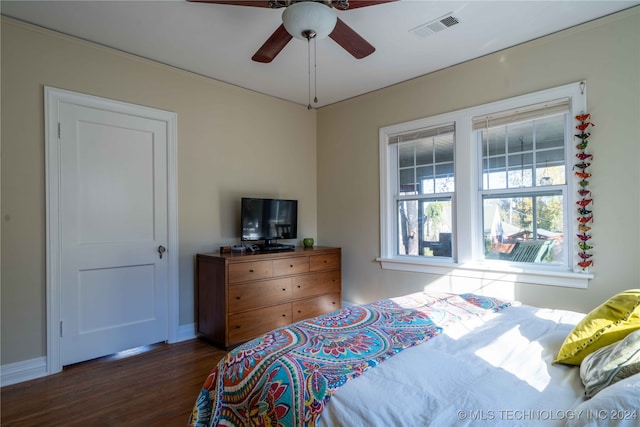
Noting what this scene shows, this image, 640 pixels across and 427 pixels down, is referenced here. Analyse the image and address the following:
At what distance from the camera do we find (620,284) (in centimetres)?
252

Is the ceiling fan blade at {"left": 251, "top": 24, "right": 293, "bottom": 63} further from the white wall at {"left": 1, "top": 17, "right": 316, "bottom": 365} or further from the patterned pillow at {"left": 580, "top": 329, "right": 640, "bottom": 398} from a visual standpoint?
the patterned pillow at {"left": 580, "top": 329, "right": 640, "bottom": 398}

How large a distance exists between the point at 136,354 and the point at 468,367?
9.41 ft

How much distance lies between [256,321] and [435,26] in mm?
2929

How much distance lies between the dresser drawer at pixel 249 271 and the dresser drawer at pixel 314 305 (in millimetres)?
499

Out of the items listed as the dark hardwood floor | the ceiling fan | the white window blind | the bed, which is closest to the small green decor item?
the white window blind

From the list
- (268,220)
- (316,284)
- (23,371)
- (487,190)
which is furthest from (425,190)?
(23,371)

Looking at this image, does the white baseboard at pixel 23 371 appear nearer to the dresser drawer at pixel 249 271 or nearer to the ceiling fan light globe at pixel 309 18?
the dresser drawer at pixel 249 271

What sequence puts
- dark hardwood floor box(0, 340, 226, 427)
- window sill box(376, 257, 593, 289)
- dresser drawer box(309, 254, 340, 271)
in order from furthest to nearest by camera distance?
dresser drawer box(309, 254, 340, 271)
window sill box(376, 257, 593, 289)
dark hardwood floor box(0, 340, 226, 427)

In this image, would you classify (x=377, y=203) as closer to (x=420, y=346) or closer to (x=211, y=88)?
(x=211, y=88)

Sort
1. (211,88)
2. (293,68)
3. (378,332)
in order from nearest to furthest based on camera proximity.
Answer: (378,332) → (293,68) → (211,88)

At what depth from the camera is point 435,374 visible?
122cm

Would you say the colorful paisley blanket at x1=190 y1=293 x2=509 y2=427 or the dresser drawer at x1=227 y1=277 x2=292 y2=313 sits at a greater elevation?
the colorful paisley blanket at x1=190 y1=293 x2=509 y2=427

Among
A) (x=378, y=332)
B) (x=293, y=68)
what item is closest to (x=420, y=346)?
(x=378, y=332)

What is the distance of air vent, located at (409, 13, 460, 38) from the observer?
2.56 metres
